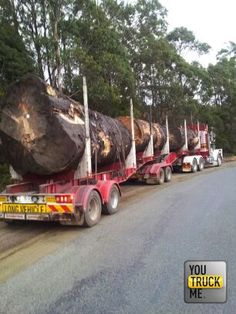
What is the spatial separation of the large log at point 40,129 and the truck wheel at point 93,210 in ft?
2.81

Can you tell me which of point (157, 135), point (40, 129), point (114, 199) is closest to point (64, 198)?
point (40, 129)

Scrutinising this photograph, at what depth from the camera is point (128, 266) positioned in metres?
5.86

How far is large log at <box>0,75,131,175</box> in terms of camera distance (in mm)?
8586

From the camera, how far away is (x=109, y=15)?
25188 mm

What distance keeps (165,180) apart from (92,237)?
392 inches

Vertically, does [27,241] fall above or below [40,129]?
below

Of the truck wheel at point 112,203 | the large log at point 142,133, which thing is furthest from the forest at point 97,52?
the truck wheel at point 112,203

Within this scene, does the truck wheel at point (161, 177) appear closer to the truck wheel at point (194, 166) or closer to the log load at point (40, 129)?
the truck wheel at point (194, 166)

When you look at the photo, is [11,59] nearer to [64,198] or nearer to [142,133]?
[142,133]

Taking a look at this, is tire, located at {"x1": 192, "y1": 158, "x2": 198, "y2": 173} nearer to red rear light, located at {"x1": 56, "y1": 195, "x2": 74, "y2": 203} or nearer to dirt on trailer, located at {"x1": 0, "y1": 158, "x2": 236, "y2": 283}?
dirt on trailer, located at {"x1": 0, "y1": 158, "x2": 236, "y2": 283}

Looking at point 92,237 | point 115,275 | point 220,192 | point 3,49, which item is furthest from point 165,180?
point 115,275

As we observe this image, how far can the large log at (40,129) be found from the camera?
28.2 feet

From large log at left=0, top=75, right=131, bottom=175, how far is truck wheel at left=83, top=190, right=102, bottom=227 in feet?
2.81

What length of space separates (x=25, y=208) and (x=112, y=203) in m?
2.40
